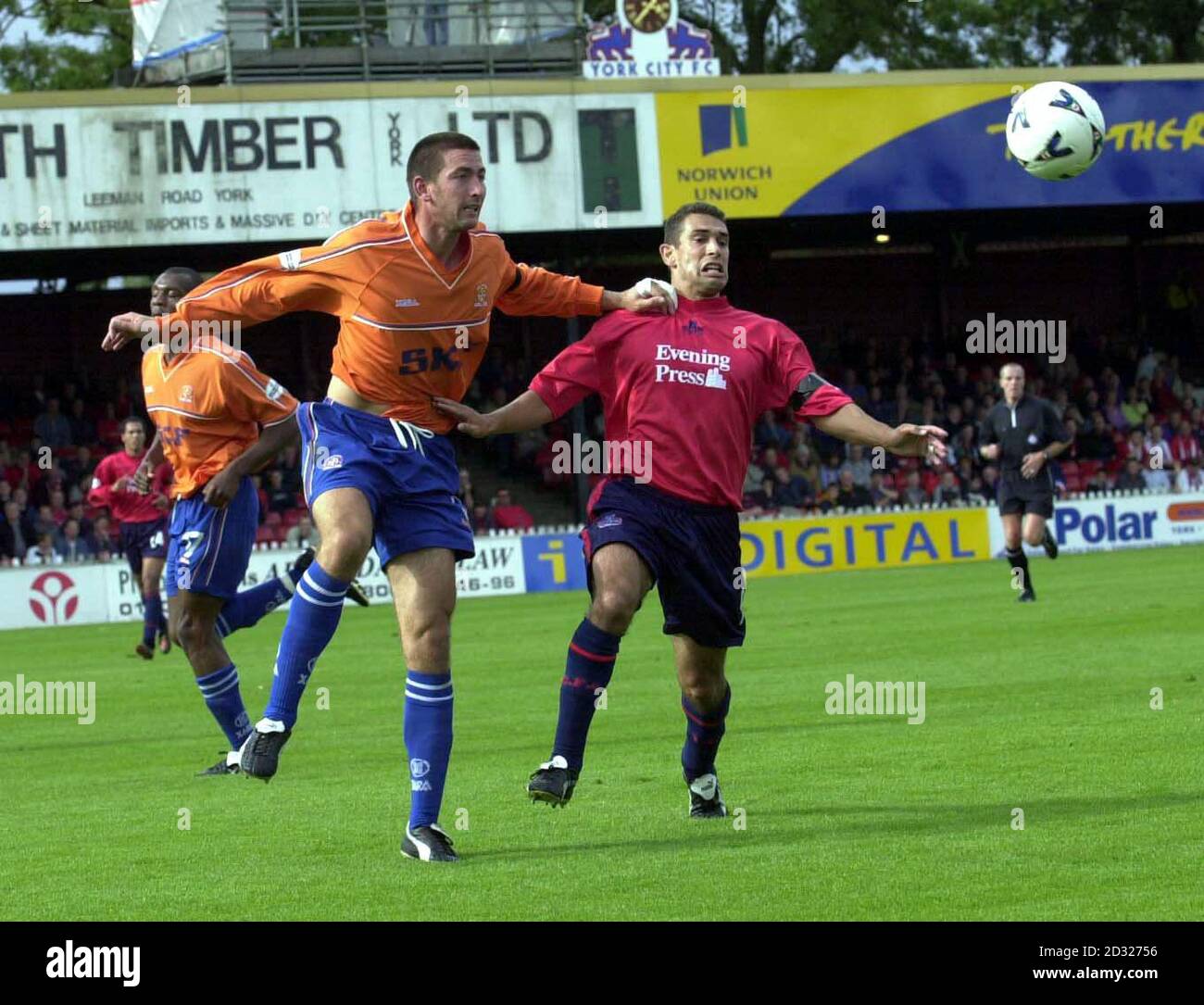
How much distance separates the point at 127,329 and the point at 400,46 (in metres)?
27.4

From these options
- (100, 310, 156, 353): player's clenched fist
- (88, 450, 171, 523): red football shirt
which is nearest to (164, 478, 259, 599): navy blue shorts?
(100, 310, 156, 353): player's clenched fist

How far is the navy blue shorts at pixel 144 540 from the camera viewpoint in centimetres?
1889

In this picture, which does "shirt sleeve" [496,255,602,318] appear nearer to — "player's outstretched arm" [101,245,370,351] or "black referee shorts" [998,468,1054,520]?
"player's outstretched arm" [101,245,370,351]

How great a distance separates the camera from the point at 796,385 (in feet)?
25.9

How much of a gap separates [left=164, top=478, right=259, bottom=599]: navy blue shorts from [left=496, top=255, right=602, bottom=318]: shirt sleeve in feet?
8.20

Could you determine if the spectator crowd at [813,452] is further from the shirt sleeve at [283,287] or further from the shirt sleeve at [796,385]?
the shirt sleeve at [283,287]

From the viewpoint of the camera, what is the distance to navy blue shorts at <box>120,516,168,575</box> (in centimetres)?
1889

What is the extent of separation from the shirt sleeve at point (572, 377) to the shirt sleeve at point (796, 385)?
0.68 meters

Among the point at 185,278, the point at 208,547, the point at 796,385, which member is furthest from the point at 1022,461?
the point at 796,385

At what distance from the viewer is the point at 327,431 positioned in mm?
7402

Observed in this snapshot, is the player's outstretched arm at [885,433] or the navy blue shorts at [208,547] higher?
the player's outstretched arm at [885,433]

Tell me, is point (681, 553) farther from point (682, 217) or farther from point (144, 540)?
point (144, 540)

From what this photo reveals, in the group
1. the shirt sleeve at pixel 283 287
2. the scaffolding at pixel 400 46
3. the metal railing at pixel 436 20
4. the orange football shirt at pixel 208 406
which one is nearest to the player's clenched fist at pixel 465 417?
the shirt sleeve at pixel 283 287

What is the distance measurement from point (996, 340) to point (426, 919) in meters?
33.9
